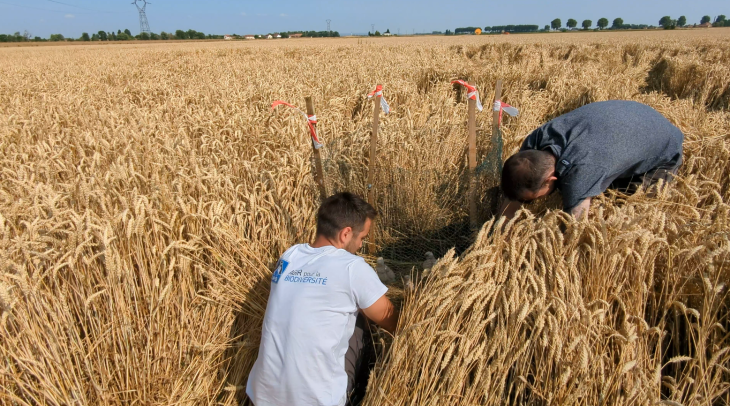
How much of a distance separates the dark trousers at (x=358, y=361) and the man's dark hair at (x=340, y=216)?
588 mm

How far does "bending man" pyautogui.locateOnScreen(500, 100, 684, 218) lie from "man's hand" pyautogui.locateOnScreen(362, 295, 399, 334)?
4.01 ft

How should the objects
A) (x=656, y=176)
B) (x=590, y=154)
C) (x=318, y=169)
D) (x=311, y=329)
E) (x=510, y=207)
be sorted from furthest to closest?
(x=318, y=169) → (x=510, y=207) → (x=656, y=176) → (x=590, y=154) → (x=311, y=329)

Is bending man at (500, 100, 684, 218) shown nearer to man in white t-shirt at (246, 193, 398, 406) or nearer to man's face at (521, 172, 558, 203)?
man's face at (521, 172, 558, 203)

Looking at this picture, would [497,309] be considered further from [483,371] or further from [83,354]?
[83,354]

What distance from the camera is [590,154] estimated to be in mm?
2471

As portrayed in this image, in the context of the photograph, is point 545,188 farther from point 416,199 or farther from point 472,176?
point 416,199

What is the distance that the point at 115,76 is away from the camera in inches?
404

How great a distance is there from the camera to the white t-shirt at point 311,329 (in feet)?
6.03

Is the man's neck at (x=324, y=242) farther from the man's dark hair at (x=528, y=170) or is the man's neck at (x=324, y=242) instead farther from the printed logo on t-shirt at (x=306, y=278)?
the man's dark hair at (x=528, y=170)

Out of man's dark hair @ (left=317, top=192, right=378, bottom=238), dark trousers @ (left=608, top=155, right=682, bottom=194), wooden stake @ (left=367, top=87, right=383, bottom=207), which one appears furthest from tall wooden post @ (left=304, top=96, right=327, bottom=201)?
dark trousers @ (left=608, top=155, right=682, bottom=194)

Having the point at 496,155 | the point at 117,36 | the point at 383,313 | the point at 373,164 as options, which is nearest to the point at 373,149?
the point at 373,164

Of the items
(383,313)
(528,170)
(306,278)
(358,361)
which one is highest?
(528,170)

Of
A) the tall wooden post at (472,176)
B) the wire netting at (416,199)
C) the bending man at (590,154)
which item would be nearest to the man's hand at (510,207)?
the tall wooden post at (472,176)

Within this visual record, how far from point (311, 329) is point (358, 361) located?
22.6 inches
